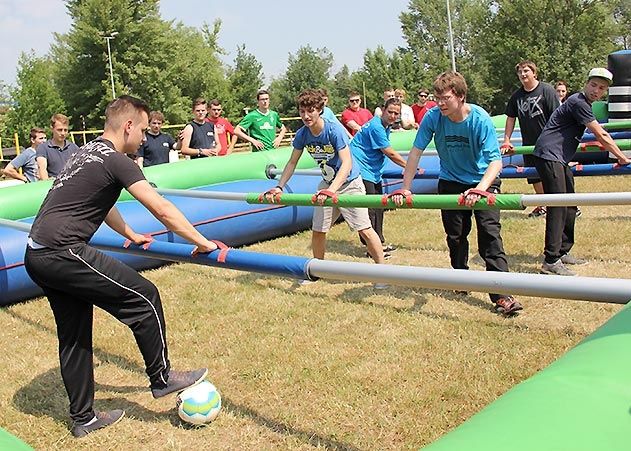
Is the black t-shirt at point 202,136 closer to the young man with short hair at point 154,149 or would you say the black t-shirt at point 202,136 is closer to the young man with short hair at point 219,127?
the young man with short hair at point 219,127

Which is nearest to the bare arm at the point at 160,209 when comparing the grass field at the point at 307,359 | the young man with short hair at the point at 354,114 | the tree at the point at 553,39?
the grass field at the point at 307,359

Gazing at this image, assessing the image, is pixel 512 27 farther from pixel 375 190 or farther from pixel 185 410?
pixel 185 410

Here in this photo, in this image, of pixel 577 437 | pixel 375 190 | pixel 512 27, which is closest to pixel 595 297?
pixel 577 437

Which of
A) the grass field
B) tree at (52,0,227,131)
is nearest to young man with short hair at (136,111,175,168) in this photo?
the grass field

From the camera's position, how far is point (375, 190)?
705 centimetres

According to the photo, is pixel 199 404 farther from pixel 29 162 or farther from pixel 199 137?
pixel 199 137

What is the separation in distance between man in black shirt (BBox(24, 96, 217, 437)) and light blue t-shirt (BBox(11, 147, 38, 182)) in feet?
16.6

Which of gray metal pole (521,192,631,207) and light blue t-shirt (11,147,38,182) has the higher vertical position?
light blue t-shirt (11,147,38,182)

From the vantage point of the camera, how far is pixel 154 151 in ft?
27.9

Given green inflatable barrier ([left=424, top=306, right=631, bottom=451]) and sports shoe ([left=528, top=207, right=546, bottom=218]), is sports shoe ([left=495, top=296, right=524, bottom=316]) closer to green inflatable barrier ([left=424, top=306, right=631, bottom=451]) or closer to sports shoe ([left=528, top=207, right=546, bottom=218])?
green inflatable barrier ([left=424, top=306, right=631, bottom=451])

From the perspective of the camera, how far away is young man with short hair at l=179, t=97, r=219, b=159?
8914 mm

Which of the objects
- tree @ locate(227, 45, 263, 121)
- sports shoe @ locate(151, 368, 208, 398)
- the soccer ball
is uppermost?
tree @ locate(227, 45, 263, 121)

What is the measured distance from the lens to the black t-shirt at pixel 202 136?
903 cm

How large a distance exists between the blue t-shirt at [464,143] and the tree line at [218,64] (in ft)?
118
